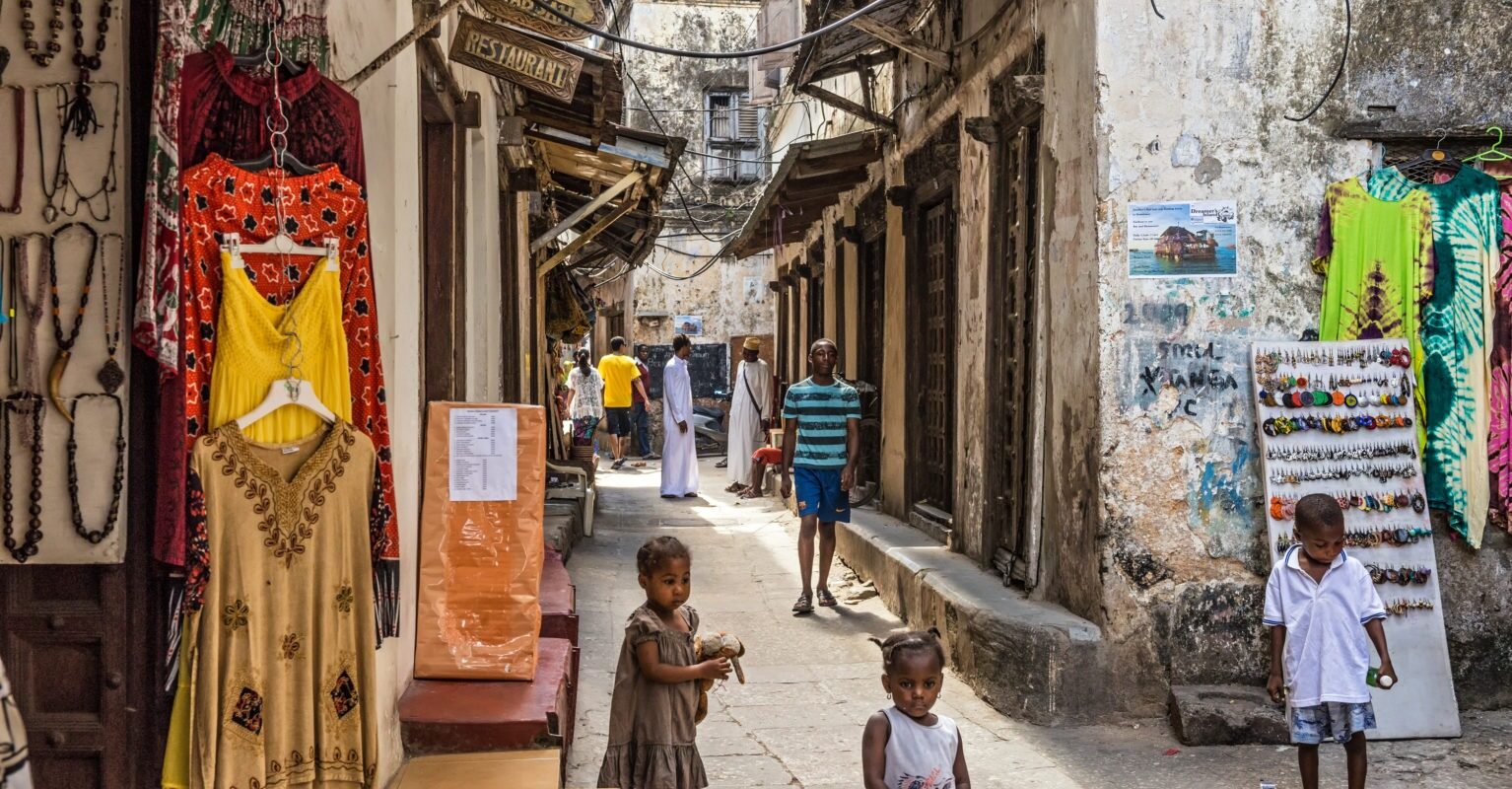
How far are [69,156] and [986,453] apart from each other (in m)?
5.95

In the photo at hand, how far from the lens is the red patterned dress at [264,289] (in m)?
2.94

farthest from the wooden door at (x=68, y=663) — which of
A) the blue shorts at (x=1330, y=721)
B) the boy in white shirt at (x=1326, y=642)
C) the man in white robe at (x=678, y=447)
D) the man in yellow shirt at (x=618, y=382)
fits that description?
the man in yellow shirt at (x=618, y=382)

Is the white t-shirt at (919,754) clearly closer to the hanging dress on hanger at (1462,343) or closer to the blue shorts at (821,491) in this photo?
the hanging dress on hanger at (1462,343)

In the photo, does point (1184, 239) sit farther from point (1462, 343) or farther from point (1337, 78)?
point (1462, 343)

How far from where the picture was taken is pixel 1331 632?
457cm

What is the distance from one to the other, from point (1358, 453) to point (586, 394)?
1257 centimetres

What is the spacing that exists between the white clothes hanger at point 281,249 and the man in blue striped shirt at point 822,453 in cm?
538

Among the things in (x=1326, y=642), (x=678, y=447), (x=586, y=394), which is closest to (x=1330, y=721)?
(x=1326, y=642)

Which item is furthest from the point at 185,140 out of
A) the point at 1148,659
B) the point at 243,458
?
the point at 1148,659

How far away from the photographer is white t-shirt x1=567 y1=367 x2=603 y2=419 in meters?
17.4

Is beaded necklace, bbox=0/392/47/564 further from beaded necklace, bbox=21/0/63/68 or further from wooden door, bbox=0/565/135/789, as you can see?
beaded necklace, bbox=21/0/63/68

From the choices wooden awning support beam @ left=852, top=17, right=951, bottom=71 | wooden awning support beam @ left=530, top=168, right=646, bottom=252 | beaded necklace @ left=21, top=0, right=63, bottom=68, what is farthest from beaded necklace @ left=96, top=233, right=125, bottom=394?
wooden awning support beam @ left=530, top=168, right=646, bottom=252

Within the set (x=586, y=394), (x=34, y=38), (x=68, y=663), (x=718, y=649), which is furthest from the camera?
(x=586, y=394)

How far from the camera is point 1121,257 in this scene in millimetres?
6027
